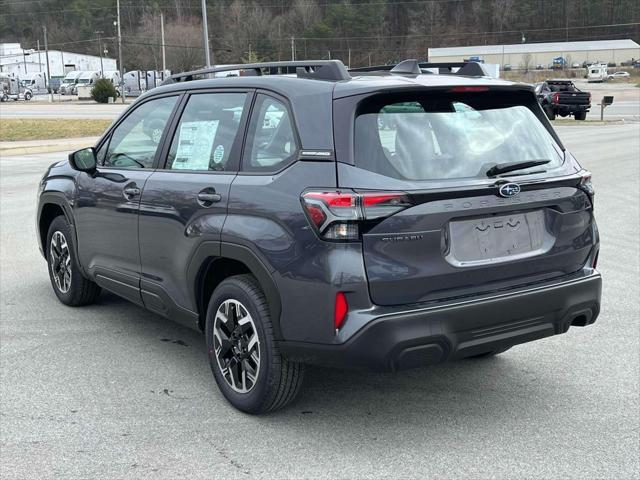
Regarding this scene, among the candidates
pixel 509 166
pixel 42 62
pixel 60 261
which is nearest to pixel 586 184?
pixel 509 166

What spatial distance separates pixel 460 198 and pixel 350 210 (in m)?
0.55

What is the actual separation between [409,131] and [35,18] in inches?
6354

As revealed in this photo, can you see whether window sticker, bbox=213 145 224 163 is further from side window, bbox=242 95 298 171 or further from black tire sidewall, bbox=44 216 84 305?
black tire sidewall, bbox=44 216 84 305

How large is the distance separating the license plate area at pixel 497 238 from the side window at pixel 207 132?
135 centimetres

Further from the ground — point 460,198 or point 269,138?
point 269,138

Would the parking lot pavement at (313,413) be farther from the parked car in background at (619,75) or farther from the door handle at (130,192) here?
the parked car in background at (619,75)

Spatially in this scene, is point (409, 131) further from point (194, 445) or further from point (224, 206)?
point (194, 445)

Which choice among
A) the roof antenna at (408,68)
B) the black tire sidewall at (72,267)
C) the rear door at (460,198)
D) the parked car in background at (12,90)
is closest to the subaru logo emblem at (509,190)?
the rear door at (460,198)

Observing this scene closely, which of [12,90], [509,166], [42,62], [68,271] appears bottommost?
[68,271]

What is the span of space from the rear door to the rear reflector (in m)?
0.13

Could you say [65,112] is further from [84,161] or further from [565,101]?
[84,161]

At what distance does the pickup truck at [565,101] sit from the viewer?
35469mm

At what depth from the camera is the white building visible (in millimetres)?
112375

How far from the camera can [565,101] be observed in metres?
35.8
